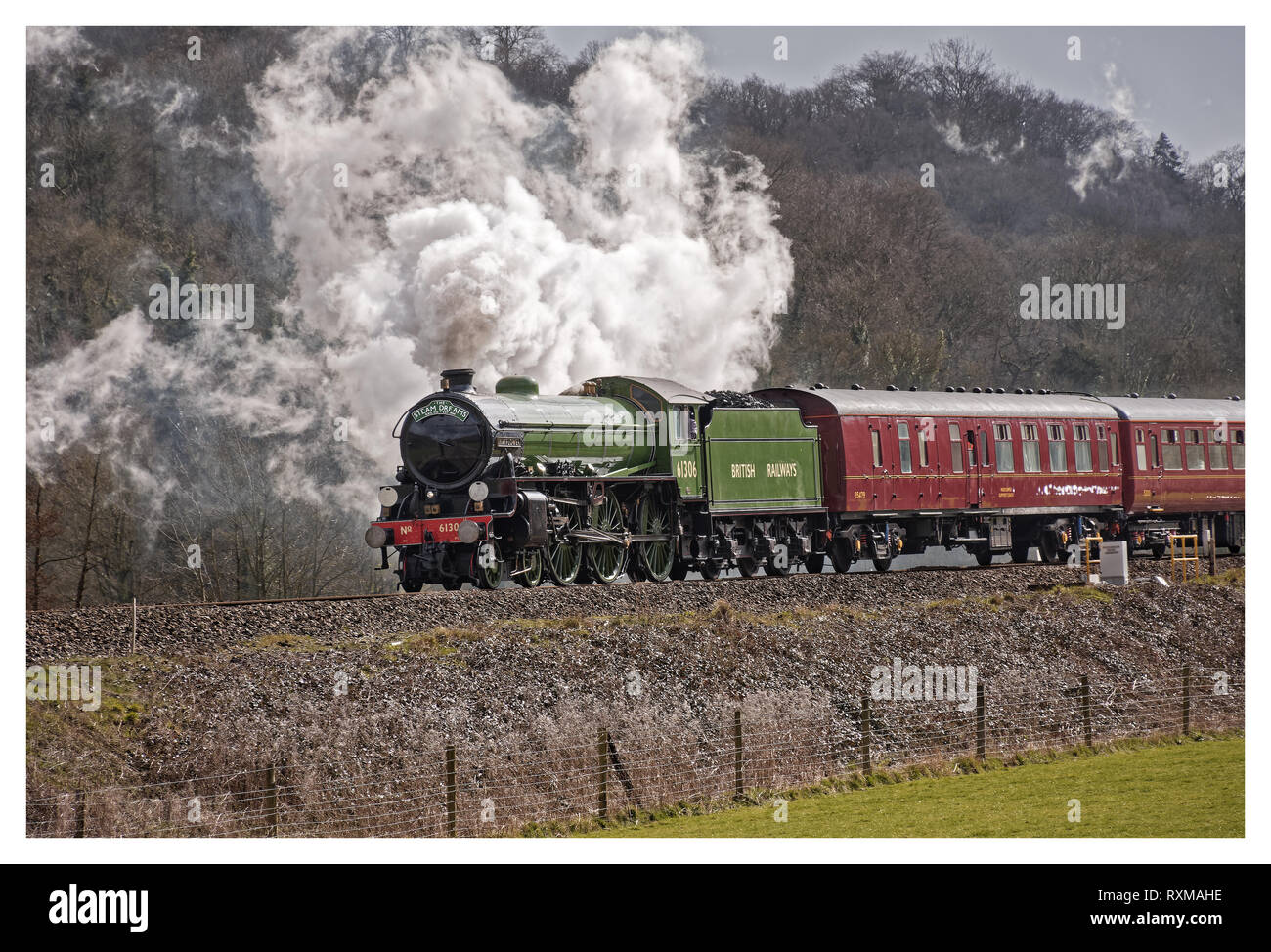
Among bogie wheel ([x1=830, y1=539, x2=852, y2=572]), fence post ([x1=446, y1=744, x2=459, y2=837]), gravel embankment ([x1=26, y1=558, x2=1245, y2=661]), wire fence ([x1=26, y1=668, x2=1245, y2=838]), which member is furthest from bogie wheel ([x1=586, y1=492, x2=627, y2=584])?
fence post ([x1=446, y1=744, x2=459, y2=837])

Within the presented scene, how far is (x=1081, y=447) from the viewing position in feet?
94.3

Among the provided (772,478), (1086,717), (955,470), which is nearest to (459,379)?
(772,478)

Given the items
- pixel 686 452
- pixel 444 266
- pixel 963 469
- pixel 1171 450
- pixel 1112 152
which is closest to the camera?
pixel 686 452

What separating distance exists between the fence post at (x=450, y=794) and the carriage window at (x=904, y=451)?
15.2 metres

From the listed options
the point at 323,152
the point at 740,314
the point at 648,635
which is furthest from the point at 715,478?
the point at 323,152

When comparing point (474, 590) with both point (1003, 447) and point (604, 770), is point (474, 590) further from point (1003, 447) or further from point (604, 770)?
point (1003, 447)

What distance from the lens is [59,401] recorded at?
114ft

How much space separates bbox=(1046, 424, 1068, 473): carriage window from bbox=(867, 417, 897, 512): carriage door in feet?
14.7

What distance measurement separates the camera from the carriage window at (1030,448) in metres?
27.7

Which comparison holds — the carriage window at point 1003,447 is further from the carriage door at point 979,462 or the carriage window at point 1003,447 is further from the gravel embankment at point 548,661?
the gravel embankment at point 548,661

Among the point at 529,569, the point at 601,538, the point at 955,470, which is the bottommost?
the point at 529,569

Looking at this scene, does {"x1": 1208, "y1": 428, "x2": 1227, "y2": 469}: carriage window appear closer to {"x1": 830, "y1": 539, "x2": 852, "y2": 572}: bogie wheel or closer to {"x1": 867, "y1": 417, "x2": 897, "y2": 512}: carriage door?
{"x1": 867, "y1": 417, "x2": 897, "y2": 512}: carriage door

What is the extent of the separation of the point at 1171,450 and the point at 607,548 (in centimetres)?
1502

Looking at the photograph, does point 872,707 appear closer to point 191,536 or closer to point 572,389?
point 572,389
